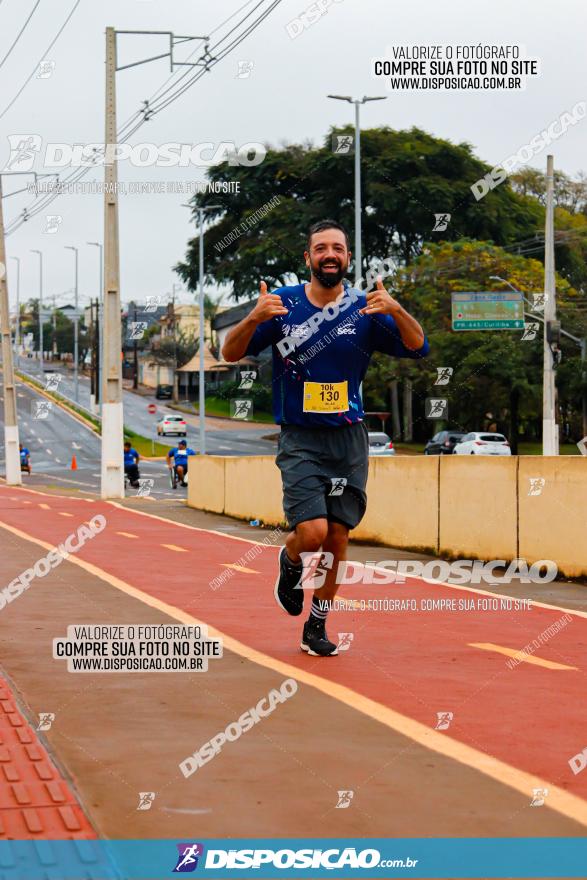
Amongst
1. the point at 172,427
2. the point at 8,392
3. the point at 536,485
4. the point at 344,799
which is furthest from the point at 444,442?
the point at 344,799

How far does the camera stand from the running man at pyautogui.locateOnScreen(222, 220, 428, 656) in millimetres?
6840

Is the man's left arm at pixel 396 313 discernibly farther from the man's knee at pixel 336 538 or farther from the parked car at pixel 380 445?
the parked car at pixel 380 445

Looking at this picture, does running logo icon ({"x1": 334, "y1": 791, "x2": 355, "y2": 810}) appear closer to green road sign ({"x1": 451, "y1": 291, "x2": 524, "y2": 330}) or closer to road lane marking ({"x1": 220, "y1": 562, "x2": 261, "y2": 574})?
road lane marking ({"x1": 220, "y1": 562, "x2": 261, "y2": 574})

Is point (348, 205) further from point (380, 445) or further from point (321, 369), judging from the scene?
point (321, 369)

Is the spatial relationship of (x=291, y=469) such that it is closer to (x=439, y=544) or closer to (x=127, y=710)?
(x=127, y=710)

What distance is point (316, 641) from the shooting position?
23.3 ft

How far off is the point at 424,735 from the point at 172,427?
263 ft

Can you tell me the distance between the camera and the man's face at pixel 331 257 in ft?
22.4

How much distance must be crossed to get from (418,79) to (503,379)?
25.6 m

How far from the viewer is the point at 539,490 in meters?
12.8

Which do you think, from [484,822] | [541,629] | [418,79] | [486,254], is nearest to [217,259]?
[486,254]

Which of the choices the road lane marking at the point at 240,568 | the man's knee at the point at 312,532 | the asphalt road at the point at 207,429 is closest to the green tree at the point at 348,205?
the asphalt road at the point at 207,429

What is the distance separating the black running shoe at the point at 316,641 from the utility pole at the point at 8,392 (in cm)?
3770

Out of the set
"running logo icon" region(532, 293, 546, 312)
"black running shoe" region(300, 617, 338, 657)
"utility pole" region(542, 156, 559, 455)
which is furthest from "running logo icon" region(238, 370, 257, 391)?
"black running shoe" region(300, 617, 338, 657)
